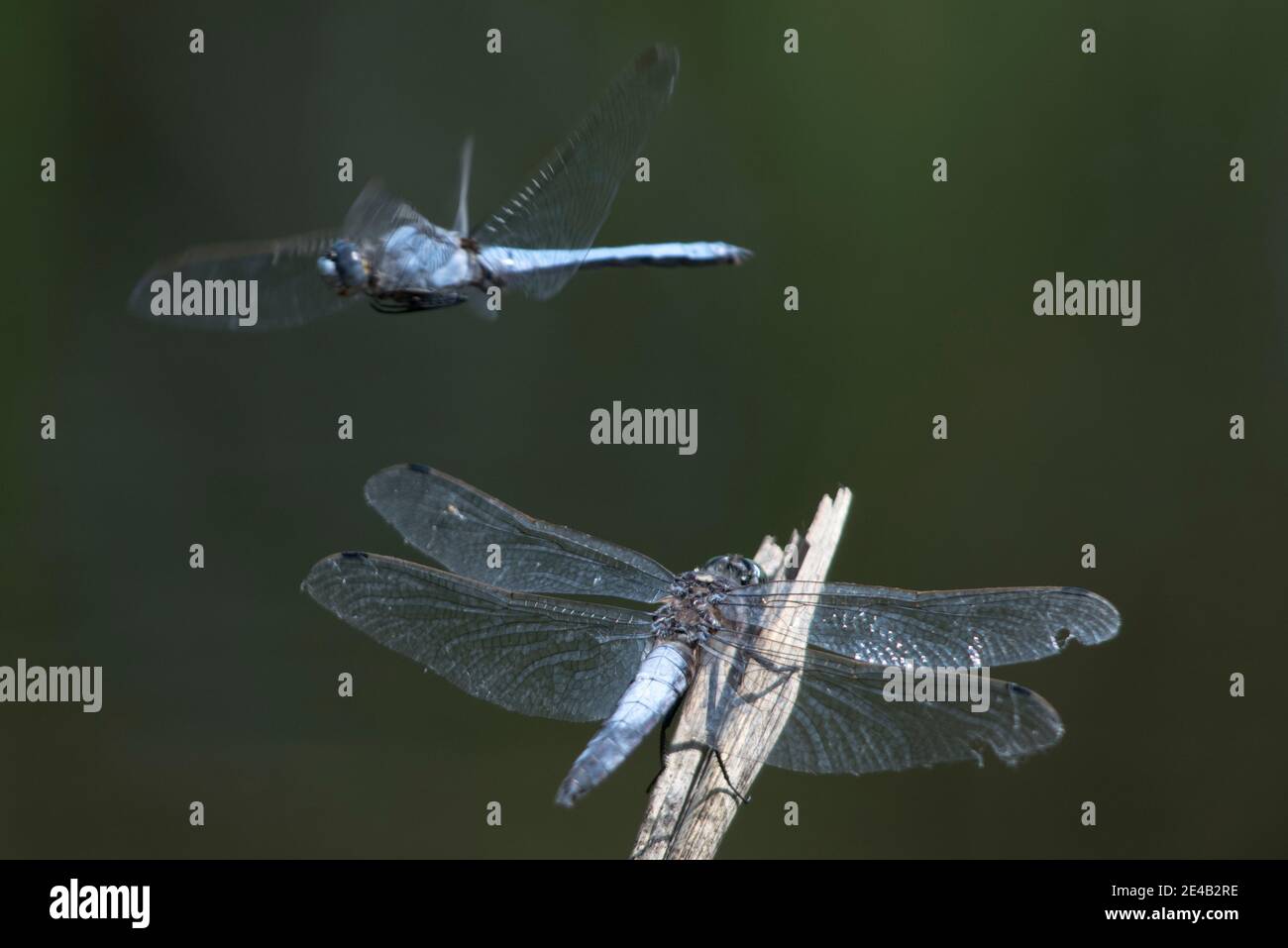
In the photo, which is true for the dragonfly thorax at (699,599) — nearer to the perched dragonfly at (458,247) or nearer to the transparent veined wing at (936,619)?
the transparent veined wing at (936,619)

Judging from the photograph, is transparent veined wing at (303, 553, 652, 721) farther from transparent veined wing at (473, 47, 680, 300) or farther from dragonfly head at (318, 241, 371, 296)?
transparent veined wing at (473, 47, 680, 300)

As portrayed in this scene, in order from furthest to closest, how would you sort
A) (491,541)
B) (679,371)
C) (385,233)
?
(679,371) → (491,541) → (385,233)

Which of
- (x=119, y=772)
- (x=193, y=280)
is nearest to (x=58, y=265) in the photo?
(x=119, y=772)

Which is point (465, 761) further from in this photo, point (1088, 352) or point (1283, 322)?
point (1283, 322)

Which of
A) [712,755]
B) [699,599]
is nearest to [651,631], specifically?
[699,599]

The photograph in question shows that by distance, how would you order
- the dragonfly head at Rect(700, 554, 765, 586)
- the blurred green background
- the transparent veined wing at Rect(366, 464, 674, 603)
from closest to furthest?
1. the dragonfly head at Rect(700, 554, 765, 586)
2. the transparent veined wing at Rect(366, 464, 674, 603)
3. the blurred green background

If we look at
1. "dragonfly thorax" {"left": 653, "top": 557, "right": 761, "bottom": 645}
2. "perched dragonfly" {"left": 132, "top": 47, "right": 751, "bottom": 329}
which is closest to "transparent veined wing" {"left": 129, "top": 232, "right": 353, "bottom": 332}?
"perched dragonfly" {"left": 132, "top": 47, "right": 751, "bottom": 329}

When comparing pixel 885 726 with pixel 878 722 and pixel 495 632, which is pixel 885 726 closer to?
pixel 878 722
